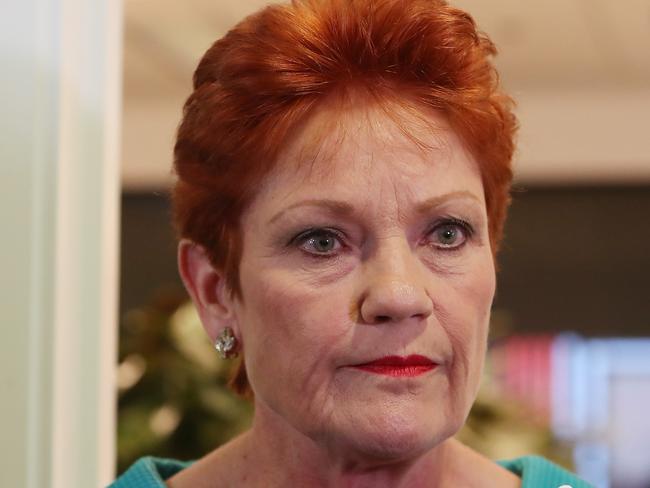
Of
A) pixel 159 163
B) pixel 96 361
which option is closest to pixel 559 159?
pixel 159 163

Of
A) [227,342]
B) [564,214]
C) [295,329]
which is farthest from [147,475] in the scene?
[564,214]

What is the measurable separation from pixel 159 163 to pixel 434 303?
7861 millimetres

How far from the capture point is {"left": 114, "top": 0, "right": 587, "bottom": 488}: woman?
1.01 meters

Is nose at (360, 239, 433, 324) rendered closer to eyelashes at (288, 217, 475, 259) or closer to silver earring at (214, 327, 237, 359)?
eyelashes at (288, 217, 475, 259)

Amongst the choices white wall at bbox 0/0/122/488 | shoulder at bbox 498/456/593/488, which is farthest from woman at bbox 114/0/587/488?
white wall at bbox 0/0/122/488

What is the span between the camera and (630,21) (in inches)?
246

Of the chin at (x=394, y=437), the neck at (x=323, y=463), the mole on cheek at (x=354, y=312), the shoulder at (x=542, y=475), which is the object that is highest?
the mole on cheek at (x=354, y=312)

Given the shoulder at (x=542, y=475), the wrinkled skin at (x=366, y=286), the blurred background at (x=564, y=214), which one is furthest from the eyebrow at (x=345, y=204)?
the blurred background at (x=564, y=214)

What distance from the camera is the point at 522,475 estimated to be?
1.23 m

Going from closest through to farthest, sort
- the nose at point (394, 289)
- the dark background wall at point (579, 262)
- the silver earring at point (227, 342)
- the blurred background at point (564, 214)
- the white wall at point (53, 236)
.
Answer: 1. the nose at point (394, 289)
2. the silver earring at point (227, 342)
3. the white wall at point (53, 236)
4. the blurred background at point (564, 214)
5. the dark background wall at point (579, 262)

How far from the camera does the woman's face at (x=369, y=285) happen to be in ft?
3.30

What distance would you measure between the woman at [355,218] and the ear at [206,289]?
2 cm

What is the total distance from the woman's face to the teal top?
0.20 meters

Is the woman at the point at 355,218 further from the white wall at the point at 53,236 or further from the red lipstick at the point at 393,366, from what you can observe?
the white wall at the point at 53,236
